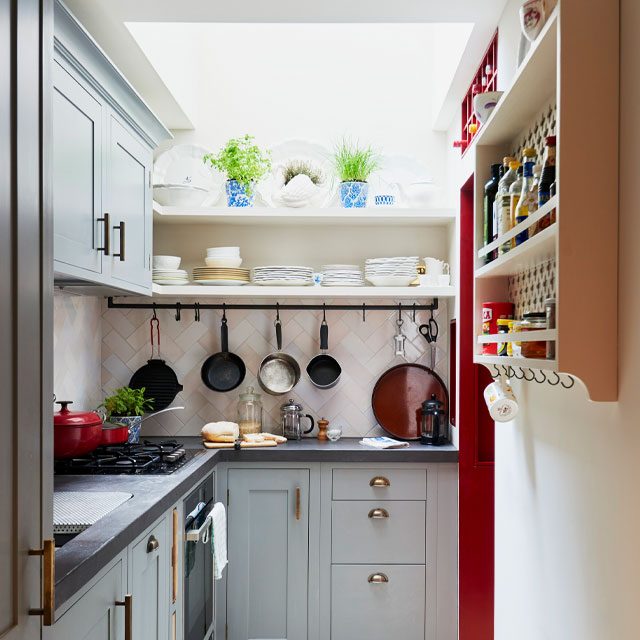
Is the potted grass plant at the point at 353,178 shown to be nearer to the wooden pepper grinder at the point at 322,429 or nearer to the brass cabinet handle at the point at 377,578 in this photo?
the wooden pepper grinder at the point at 322,429

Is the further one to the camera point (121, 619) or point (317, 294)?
point (317, 294)

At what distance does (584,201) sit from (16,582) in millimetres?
1118

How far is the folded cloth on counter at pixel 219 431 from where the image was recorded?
3131 millimetres

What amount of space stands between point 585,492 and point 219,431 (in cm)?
201

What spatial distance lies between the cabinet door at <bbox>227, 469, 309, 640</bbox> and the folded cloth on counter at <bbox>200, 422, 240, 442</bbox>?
0.57ft

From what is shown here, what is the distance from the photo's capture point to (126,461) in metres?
2.54

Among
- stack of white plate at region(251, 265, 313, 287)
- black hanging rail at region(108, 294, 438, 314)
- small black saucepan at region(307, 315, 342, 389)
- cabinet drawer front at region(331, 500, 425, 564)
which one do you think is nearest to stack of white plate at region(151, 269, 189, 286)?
black hanging rail at region(108, 294, 438, 314)

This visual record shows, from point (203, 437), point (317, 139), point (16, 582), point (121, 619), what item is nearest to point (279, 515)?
point (203, 437)

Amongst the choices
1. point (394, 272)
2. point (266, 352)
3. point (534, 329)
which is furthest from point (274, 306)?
point (534, 329)

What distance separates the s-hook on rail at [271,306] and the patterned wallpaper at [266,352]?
0.03m

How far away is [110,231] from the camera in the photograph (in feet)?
7.53

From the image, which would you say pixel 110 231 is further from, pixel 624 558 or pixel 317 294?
pixel 624 558

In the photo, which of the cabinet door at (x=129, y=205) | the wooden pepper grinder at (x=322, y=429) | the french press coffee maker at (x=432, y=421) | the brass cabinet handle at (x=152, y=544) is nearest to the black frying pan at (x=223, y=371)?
the wooden pepper grinder at (x=322, y=429)

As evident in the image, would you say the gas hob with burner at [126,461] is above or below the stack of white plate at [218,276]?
below
